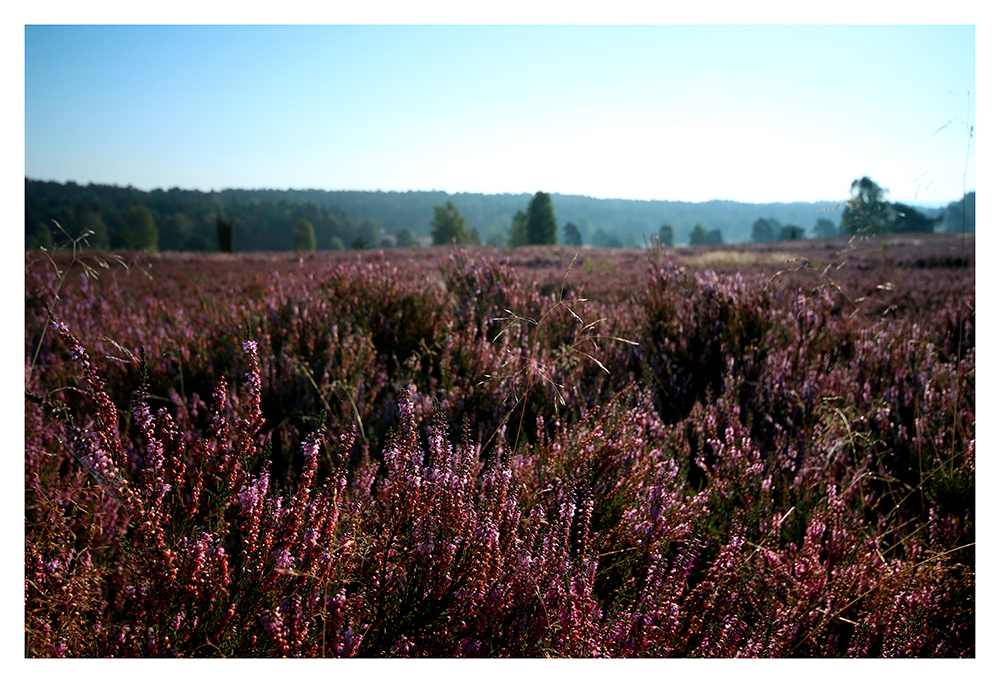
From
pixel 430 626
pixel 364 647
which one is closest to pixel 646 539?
pixel 430 626

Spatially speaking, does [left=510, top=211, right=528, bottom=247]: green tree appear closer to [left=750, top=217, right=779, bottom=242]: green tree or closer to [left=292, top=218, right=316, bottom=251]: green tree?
[left=292, top=218, right=316, bottom=251]: green tree

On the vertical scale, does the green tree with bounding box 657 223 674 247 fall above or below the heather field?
above

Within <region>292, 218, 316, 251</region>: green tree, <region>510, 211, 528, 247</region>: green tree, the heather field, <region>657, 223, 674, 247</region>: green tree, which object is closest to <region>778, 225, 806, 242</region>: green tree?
<region>657, 223, 674, 247</region>: green tree

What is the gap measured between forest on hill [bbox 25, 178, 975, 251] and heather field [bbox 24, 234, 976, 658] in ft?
3.05

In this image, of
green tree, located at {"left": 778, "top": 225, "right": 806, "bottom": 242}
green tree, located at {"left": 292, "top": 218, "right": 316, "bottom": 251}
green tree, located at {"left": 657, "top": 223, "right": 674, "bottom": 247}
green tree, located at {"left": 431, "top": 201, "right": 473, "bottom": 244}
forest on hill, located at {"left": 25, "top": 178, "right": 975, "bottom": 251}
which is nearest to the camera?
forest on hill, located at {"left": 25, "top": 178, "right": 975, "bottom": 251}

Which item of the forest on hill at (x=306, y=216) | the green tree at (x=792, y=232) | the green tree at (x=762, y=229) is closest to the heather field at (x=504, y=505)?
the forest on hill at (x=306, y=216)

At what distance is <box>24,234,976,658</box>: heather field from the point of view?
1.35 meters

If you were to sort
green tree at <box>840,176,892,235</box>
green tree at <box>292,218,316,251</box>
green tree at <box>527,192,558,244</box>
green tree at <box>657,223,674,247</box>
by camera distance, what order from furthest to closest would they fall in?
green tree at <box>527,192,558,244</box> → green tree at <box>292,218,316,251</box> → green tree at <box>657,223,674,247</box> → green tree at <box>840,176,892,235</box>

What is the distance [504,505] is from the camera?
145cm

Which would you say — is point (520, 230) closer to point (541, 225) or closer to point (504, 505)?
point (541, 225)
